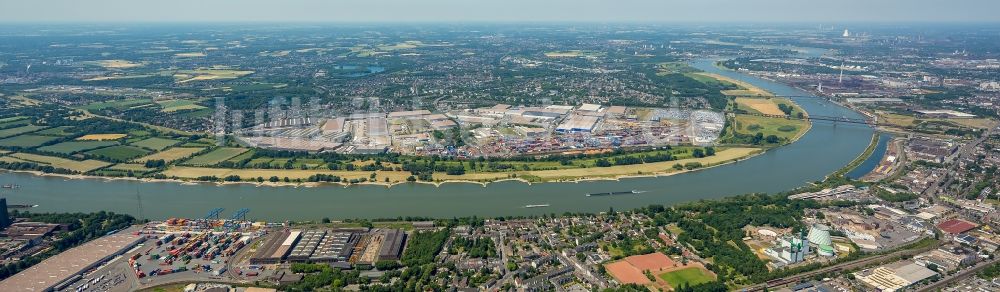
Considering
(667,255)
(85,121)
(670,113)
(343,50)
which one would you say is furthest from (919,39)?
(85,121)

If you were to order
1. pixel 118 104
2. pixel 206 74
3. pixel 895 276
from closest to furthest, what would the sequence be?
pixel 895 276
pixel 118 104
pixel 206 74

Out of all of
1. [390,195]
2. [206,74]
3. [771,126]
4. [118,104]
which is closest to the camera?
[390,195]

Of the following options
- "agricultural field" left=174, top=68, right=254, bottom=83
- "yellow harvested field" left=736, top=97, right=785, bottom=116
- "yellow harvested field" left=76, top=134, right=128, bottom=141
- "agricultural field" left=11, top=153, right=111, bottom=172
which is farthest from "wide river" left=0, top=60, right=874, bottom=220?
"agricultural field" left=174, top=68, right=254, bottom=83

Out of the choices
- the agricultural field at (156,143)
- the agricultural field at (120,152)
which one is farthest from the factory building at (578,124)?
the agricultural field at (120,152)

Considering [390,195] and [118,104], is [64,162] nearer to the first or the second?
[390,195]

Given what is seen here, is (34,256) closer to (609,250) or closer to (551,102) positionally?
(609,250)

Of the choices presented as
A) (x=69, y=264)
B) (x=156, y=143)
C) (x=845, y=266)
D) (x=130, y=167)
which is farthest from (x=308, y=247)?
(x=156, y=143)

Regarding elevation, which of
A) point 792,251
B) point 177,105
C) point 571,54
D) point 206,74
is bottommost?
point 792,251
